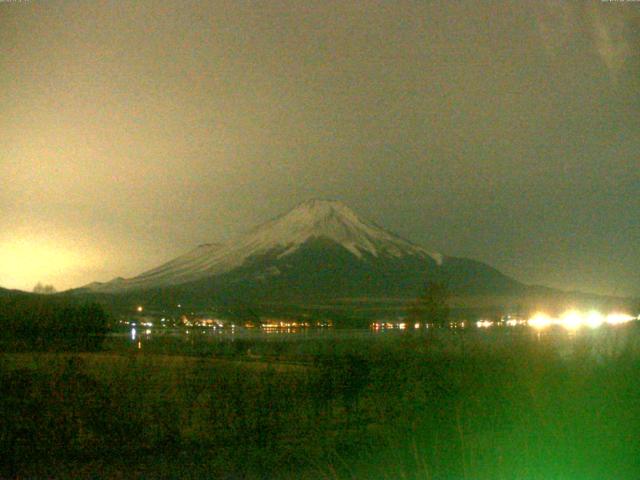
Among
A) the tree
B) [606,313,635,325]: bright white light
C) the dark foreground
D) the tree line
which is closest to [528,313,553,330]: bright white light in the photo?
[606,313,635,325]: bright white light

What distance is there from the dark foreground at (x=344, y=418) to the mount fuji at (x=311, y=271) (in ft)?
269

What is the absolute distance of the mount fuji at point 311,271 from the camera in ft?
383

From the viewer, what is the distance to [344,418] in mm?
15406

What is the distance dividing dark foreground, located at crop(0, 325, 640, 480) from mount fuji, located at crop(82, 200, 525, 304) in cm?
8206

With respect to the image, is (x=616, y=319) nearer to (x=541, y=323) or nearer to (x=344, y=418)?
(x=541, y=323)

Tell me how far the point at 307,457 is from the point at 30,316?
20591mm

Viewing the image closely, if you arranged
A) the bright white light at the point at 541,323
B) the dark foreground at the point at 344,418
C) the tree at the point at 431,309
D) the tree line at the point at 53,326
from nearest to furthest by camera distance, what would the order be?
the dark foreground at the point at 344,418
the tree line at the point at 53,326
the bright white light at the point at 541,323
the tree at the point at 431,309

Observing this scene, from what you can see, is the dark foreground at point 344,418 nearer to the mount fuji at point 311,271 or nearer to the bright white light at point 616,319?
the bright white light at point 616,319

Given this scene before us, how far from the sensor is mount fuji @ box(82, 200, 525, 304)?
11675cm

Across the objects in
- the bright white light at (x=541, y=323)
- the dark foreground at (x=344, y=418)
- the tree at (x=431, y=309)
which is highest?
the tree at (x=431, y=309)

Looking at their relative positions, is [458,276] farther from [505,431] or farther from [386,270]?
[505,431]

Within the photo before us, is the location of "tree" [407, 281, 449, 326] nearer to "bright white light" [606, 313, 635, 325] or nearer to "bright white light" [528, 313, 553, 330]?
"bright white light" [528, 313, 553, 330]

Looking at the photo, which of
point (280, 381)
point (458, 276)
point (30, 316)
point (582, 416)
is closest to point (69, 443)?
point (280, 381)

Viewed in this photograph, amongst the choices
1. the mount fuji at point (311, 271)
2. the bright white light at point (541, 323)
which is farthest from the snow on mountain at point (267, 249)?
the bright white light at point (541, 323)
